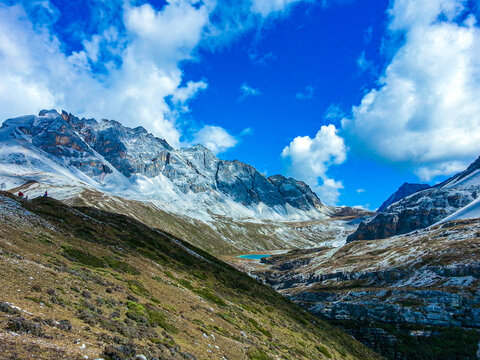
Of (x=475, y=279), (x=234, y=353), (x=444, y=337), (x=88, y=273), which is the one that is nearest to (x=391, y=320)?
(x=444, y=337)

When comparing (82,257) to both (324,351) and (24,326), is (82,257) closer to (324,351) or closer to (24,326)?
(24,326)

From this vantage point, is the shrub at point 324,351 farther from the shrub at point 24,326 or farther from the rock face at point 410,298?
the shrub at point 24,326

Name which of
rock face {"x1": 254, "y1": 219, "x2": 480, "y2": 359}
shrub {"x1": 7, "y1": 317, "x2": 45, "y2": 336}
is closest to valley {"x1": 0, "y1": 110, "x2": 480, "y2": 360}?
shrub {"x1": 7, "y1": 317, "x2": 45, "y2": 336}

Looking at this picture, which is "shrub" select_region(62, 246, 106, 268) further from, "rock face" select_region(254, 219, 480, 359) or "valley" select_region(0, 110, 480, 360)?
"rock face" select_region(254, 219, 480, 359)

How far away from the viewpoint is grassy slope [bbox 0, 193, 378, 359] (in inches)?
591

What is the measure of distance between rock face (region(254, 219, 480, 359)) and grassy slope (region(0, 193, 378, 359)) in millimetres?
11386

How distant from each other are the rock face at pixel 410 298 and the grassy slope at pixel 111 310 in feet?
37.4

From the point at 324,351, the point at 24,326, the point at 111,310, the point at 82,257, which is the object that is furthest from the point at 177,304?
the point at 324,351

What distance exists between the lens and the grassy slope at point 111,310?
15000mm

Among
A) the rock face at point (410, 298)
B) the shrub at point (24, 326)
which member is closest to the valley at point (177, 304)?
the shrub at point (24, 326)

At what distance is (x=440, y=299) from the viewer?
64062 mm

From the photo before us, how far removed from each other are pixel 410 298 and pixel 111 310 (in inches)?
2720

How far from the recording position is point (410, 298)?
6806cm

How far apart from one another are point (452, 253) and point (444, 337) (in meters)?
44.3
